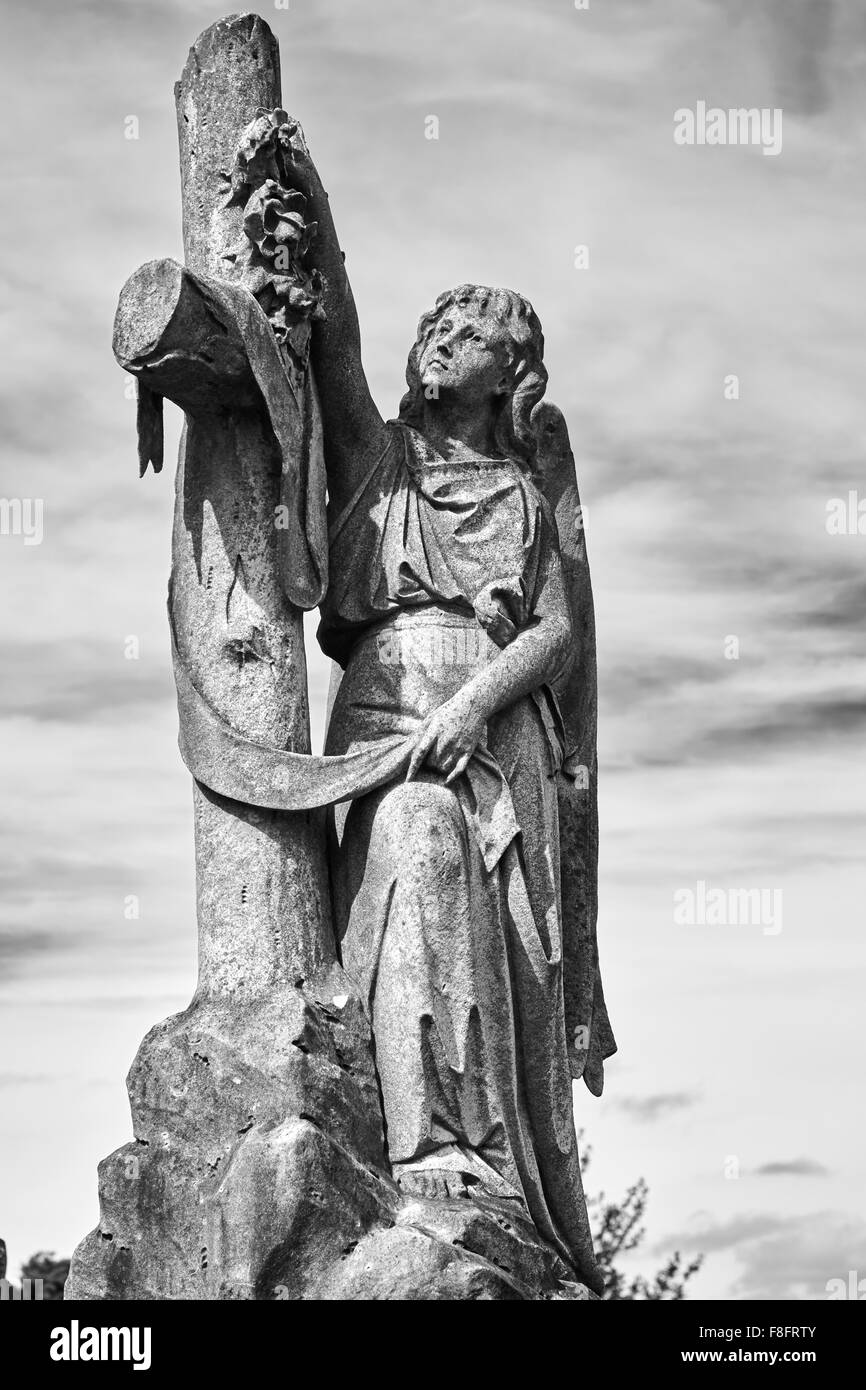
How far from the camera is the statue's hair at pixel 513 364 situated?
12.6 m

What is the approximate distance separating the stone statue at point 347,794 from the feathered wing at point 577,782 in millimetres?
21

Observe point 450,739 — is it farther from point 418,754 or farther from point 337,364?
point 337,364

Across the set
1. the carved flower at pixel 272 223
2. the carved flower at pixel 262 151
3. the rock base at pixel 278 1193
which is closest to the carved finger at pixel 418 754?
the rock base at pixel 278 1193

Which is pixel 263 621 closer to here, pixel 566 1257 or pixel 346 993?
pixel 346 993

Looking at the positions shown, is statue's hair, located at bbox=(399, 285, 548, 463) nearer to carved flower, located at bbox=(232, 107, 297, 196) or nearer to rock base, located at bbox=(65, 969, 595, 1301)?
carved flower, located at bbox=(232, 107, 297, 196)

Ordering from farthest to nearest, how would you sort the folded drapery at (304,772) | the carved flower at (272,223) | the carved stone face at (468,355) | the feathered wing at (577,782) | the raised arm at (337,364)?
1. the feathered wing at (577,782)
2. the carved stone face at (468,355)
3. the raised arm at (337,364)
4. the carved flower at (272,223)
5. the folded drapery at (304,772)

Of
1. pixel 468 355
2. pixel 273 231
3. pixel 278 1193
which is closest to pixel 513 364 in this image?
pixel 468 355

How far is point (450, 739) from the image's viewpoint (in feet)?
38.4

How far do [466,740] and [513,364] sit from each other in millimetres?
1966

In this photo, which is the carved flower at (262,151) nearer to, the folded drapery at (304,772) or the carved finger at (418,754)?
the folded drapery at (304,772)

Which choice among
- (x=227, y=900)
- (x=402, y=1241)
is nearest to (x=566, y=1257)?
(x=402, y=1241)

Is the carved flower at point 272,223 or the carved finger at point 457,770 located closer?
the carved finger at point 457,770

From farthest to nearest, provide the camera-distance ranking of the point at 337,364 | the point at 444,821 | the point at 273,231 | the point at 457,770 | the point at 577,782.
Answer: the point at 577,782 → the point at 337,364 → the point at 273,231 → the point at 457,770 → the point at 444,821
